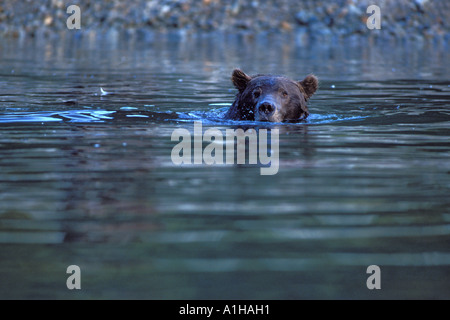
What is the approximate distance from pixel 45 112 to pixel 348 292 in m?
8.65

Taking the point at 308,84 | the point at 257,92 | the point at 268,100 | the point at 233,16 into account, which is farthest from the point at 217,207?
the point at 233,16

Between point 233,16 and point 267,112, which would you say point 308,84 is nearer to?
point 267,112

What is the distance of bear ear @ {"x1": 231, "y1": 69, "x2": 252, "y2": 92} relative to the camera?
11906 mm

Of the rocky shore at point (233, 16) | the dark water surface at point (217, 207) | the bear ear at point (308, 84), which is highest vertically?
the rocky shore at point (233, 16)

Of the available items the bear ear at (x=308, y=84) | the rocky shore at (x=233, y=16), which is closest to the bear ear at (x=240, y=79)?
the bear ear at (x=308, y=84)

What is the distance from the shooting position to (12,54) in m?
28.4

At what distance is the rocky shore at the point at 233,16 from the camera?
4562 cm

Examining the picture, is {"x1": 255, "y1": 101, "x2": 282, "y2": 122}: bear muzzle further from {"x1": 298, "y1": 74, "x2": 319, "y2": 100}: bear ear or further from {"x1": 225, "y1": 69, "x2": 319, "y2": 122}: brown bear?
{"x1": 298, "y1": 74, "x2": 319, "y2": 100}: bear ear

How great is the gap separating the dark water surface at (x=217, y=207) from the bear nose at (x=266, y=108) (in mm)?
310

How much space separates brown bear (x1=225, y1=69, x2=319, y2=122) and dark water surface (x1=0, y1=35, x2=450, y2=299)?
0.30m

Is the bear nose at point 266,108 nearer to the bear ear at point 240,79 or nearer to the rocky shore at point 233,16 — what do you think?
the bear ear at point 240,79

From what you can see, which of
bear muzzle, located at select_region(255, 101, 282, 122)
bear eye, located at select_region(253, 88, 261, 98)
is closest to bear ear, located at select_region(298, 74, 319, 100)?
bear eye, located at select_region(253, 88, 261, 98)
